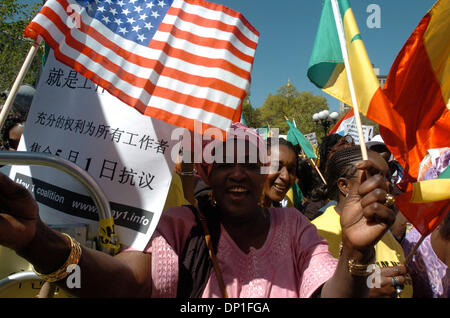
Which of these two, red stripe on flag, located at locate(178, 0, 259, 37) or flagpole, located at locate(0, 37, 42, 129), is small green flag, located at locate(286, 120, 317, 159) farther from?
flagpole, located at locate(0, 37, 42, 129)

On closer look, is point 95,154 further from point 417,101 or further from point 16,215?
point 417,101


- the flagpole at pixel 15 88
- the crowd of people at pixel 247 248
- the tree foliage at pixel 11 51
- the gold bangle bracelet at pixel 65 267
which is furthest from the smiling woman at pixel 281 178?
the tree foliage at pixel 11 51

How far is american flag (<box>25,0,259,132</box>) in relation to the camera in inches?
71.1

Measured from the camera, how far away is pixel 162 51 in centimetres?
196

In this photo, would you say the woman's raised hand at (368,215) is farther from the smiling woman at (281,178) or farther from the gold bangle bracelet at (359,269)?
the smiling woman at (281,178)

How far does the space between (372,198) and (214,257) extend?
0.79m

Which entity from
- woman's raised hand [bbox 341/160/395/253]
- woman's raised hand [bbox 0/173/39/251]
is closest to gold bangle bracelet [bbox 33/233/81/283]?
woman's raised hand [bbox 0/173/39/251]

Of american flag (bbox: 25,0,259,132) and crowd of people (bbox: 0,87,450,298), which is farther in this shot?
american flag (bbox: 25,0,259,132)

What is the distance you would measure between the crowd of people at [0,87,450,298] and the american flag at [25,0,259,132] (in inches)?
10.8

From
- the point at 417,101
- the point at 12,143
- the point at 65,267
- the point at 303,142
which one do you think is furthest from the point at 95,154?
the point at 303,142

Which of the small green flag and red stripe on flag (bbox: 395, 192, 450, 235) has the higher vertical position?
the small green flag

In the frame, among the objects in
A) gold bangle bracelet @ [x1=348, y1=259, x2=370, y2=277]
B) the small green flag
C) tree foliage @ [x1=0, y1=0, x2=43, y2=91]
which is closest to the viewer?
gold bangle bracelet @ [x1=348, y1=259, x2=370, y2=277]

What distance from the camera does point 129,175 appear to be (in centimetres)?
179
